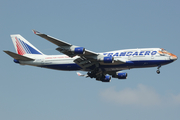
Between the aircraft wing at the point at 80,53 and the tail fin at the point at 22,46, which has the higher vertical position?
the tail fin at the point at 22,46

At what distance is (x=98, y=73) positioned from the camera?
63.2m

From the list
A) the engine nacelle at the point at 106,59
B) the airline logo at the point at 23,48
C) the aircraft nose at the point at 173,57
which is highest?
the airline logo at the point at 23,48

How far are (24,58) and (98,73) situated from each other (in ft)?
Answer: 51.1

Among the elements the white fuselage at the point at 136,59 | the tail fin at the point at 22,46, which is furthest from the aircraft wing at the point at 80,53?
the tail fin at the point at 22,46

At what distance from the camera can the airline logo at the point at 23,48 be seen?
6788 centimetres

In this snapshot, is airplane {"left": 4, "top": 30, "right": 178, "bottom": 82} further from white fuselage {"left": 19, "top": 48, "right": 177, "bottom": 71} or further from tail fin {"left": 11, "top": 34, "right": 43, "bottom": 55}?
tail fin {"left": 11, "top": 34, "right": 43, "bottom": 55}

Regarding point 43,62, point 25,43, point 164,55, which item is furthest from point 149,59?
point 25,43

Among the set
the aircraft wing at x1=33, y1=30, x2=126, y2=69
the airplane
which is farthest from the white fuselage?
the aircraft wing at x1=33, y1=30, x2=126, y2=69

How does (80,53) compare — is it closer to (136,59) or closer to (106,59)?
(106,59)

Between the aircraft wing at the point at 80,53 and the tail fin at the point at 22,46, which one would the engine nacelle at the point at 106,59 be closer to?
the aircraft wing at the point at 80,53

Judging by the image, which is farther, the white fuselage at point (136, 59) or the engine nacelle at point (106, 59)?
the white fuselage at point (136, 59)

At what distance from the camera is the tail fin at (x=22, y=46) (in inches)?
2672

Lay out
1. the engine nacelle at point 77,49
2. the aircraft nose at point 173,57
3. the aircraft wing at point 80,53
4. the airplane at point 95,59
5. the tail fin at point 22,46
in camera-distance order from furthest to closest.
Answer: the tail fin at point 22,46 → the aircraft nose at point 173,57 → the airplane at point 95,59 → the engine nacelle at point 77,49 → the aircraft wing at point 80,53

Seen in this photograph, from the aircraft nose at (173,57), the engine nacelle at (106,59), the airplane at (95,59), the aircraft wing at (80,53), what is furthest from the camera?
the aircraft nose at (173,57)
